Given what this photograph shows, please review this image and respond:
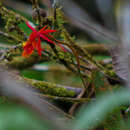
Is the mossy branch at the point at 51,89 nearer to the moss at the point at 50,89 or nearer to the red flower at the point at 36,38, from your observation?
the moss at the point at 50,89

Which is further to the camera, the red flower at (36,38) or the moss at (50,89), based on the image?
the moss at (50,89)

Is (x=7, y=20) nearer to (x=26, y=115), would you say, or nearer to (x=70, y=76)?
(x=26, y=115)

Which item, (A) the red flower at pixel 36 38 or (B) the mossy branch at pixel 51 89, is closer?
(A) the red flower at pixel 36 38

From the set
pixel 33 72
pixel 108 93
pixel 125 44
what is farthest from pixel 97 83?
pixel 33 72

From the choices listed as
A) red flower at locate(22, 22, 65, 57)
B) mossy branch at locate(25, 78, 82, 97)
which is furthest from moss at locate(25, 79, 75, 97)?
red flower at locate(22, 22, 65, 57)

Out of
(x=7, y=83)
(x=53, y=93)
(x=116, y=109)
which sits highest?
(x=7, y=83)

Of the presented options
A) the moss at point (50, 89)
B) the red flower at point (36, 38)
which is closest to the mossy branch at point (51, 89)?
the moss at point (50, 89)

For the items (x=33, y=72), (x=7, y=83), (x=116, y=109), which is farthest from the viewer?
(x=33, y=72)

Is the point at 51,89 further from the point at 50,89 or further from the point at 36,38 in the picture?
the point at 36,38

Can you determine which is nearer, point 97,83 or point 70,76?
point 97,83

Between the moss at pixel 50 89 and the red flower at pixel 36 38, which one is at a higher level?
the red flower at pixel 36 38

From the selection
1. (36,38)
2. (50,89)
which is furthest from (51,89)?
(36,38)
